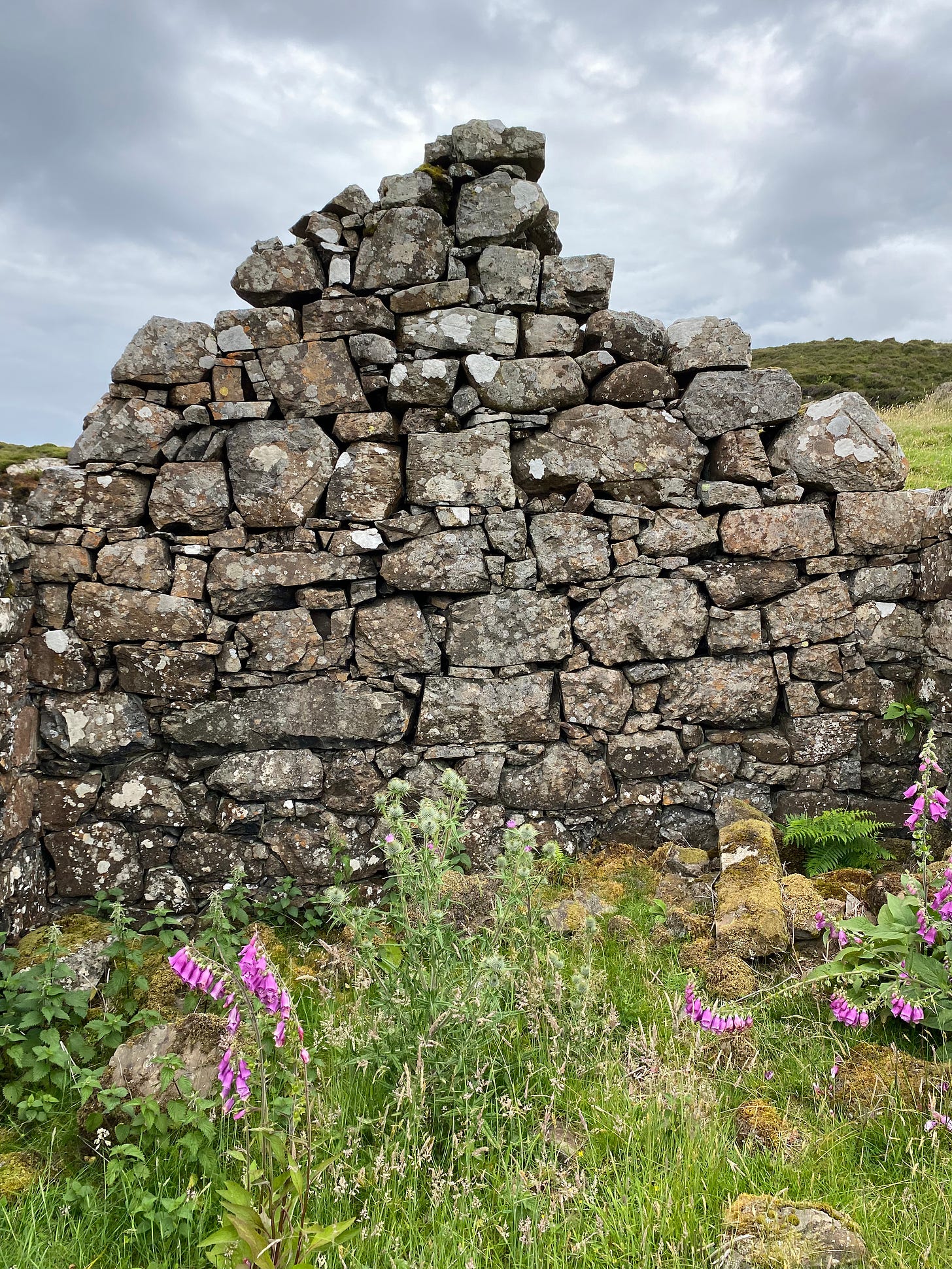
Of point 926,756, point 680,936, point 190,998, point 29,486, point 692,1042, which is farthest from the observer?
point 29,486

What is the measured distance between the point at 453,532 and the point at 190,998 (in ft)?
9.84

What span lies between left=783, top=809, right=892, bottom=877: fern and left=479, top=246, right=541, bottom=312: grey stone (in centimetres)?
383

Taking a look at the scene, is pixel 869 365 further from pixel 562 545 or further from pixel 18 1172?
pixel 18 1172

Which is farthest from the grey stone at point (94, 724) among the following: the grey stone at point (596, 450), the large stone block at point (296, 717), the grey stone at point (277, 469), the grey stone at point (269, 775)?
the grey stone at point (596, 450)

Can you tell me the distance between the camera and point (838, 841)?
→ 4.95 metres

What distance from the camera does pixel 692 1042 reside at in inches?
123

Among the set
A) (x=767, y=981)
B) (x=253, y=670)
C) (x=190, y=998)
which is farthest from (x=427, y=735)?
(x=767, y=981)

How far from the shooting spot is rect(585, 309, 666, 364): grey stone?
16.8ft

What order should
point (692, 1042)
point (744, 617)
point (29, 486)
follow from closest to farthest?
point (692, 1042), point (29, 486), point (744, 617)

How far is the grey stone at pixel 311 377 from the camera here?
16.2 ft

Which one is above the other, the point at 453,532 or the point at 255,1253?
the point at 453,532

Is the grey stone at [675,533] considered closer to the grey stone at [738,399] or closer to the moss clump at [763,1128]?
the grey stone at [738,399]

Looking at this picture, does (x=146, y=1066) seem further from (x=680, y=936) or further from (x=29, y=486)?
(x=29, y=486)

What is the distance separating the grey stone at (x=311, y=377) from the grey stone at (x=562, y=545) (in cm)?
148
